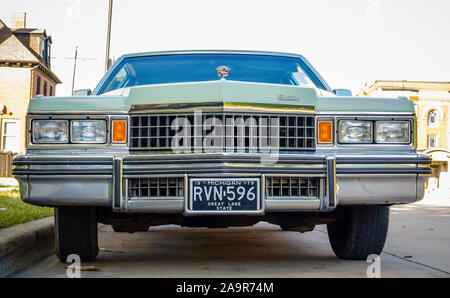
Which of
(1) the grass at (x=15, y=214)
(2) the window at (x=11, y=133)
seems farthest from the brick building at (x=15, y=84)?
(1) the grass at (x=15, y=214)

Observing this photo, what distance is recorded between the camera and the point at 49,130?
14.0ft

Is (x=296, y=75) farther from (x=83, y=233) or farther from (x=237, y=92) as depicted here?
(x=83, y=233)

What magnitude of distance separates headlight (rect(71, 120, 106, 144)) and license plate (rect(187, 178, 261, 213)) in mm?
736

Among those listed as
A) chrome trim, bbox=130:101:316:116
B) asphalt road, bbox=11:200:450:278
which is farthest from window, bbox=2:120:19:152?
chrome trim, bbox=130:101:316:116

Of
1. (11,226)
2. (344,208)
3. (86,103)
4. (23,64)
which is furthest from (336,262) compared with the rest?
(23,64)

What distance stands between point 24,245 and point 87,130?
139cm

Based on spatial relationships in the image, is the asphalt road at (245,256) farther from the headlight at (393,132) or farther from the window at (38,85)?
the window at (38,85)

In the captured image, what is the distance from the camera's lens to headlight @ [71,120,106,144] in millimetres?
4262

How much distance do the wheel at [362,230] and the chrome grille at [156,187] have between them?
1.40m

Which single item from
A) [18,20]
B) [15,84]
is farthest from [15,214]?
[18,20]

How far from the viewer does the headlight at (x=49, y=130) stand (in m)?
4.27

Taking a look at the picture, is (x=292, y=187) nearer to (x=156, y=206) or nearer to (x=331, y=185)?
(x=331, y=185)

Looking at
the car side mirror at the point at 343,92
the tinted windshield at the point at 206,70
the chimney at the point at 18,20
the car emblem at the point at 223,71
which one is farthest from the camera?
the chimney at the point at 18,20
